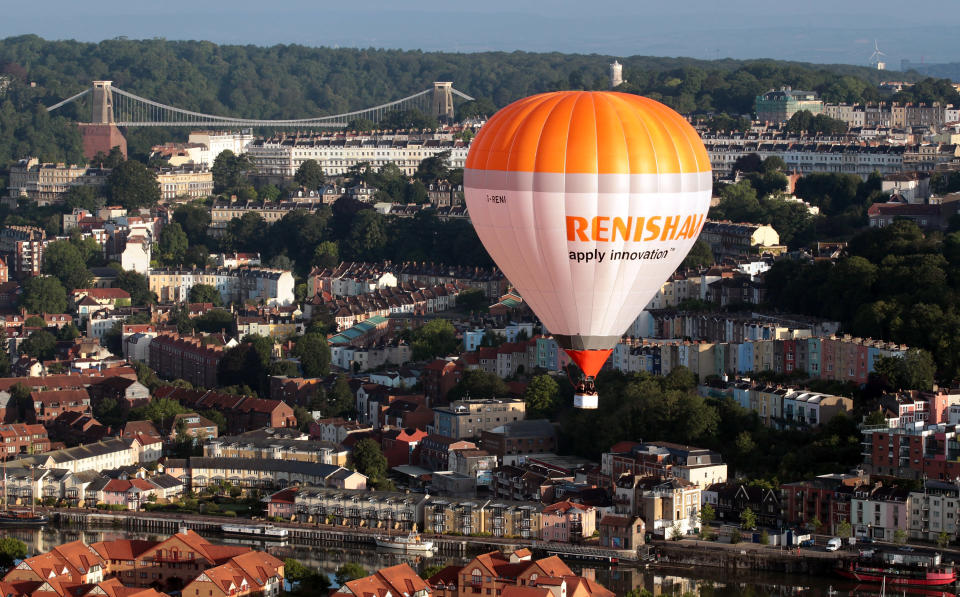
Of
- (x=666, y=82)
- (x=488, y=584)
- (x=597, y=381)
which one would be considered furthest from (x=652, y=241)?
(x=666, y=82)

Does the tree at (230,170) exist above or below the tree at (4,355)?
above

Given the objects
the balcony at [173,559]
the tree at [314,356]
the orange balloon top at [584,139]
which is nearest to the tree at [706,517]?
the balcony at [173,559]

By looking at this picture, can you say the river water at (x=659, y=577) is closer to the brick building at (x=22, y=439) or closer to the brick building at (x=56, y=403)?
the brick building at (x=22, y=439)

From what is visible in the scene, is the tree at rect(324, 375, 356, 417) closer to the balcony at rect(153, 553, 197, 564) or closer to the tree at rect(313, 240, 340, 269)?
the balcony at rect(153, 553, 197, 564)

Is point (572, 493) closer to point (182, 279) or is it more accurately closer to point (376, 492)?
point (376, 492)

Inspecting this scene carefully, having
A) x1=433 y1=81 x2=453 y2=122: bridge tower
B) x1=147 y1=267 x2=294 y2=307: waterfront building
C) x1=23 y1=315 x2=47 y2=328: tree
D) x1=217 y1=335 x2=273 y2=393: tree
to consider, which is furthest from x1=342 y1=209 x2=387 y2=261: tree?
x1=433 y1=81 x2=453 y2=122: bridge tower
